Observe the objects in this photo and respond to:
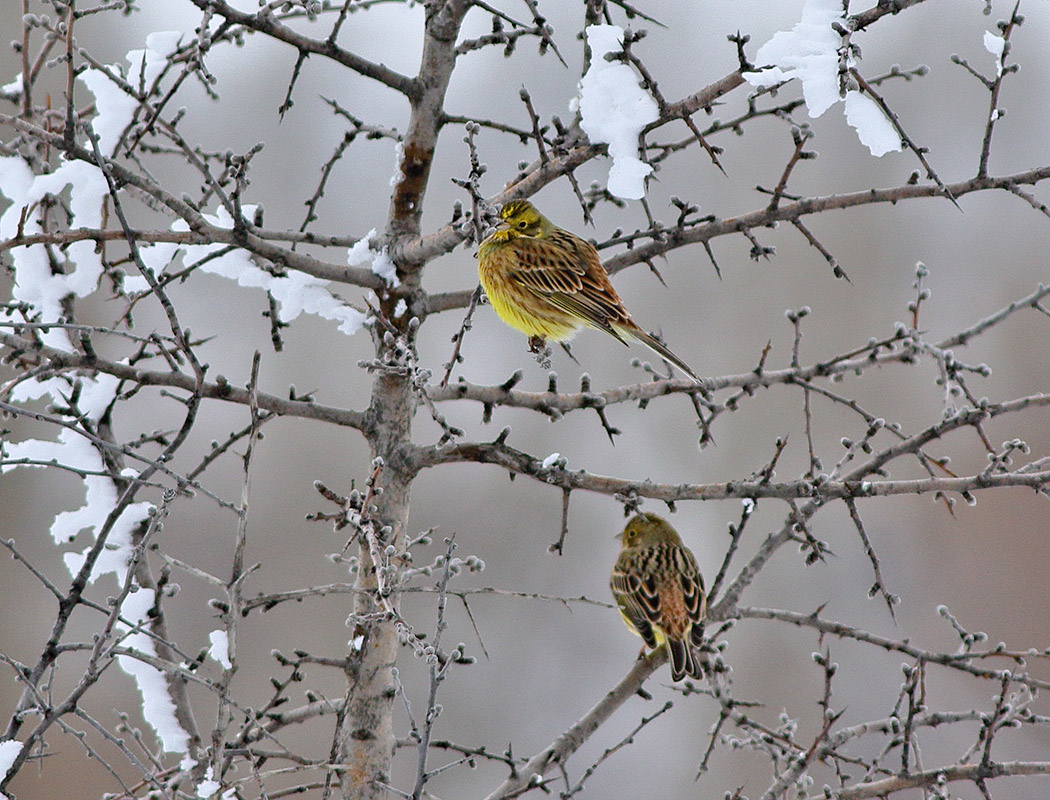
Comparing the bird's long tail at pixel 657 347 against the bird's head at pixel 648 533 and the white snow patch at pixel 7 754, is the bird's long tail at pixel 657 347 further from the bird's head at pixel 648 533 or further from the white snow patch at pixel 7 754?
the white snow patch at pixel 7 754

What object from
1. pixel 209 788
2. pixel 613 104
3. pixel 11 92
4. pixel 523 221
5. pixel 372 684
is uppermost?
pixel 523 221

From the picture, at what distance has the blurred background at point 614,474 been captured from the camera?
11969mm

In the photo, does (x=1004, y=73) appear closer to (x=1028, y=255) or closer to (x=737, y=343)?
(x=737, y=343)

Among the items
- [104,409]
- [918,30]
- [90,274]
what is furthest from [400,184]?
[918,30]

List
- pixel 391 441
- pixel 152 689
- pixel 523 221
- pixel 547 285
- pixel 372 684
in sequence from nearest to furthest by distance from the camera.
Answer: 1. pixel 372 684
2. pixel 391 441
3. pixel 152 689
4. pixel 547 285
5. pixel 523 221

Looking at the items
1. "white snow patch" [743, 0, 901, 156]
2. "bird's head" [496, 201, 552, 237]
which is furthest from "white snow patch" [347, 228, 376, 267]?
"white snow patch" [743, 0, 901, 156]

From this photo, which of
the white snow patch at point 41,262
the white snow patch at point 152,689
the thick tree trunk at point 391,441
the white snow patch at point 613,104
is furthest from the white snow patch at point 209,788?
the white snow patch at point 41,262

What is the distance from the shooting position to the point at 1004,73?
9.80ft

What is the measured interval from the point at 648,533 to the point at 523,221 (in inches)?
77.3

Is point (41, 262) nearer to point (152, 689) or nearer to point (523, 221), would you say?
point (152, 689)

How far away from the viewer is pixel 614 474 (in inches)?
556

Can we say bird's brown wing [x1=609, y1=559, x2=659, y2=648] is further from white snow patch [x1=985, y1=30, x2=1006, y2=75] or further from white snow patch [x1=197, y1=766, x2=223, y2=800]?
white snow patch [x1=985, y1=30, x2=1006, y2=75]

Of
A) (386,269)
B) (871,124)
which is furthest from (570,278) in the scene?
(871,124)

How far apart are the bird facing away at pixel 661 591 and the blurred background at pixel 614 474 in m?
3.96
